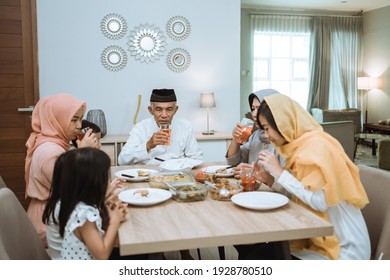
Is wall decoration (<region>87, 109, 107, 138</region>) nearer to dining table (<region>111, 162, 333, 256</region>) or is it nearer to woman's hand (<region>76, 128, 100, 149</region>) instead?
woman's hand (<region>76, 128, 100, 149</region>)

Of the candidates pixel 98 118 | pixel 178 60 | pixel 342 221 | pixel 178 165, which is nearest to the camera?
pixel 342 221

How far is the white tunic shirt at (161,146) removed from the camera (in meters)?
2.67

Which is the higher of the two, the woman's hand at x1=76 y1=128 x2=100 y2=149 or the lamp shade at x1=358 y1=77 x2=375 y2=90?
the lamp shade at x1=358 y1=77 x2=375 y2=90

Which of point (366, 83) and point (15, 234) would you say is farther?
point (366, 83)

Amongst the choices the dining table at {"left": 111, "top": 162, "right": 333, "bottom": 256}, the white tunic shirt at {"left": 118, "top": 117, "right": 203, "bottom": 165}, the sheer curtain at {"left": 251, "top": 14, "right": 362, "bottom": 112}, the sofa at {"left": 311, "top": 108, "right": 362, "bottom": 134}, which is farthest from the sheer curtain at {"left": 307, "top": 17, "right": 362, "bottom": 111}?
the dining table at {"left": 111, "top": 162, "right": 333, "bottom": 256}

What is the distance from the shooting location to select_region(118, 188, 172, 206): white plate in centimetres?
149

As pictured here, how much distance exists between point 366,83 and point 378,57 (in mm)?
581

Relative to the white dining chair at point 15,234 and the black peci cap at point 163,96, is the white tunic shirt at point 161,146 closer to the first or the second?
the black peci cap at point 163,96

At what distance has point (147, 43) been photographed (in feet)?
13.5

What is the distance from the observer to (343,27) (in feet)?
26.5

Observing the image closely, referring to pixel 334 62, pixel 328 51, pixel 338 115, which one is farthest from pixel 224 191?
pixel 334 62

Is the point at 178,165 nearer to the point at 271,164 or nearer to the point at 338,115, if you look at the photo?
the point at 271,164

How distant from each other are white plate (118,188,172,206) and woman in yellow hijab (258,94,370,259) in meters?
0.44

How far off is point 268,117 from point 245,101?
20.0 feet
